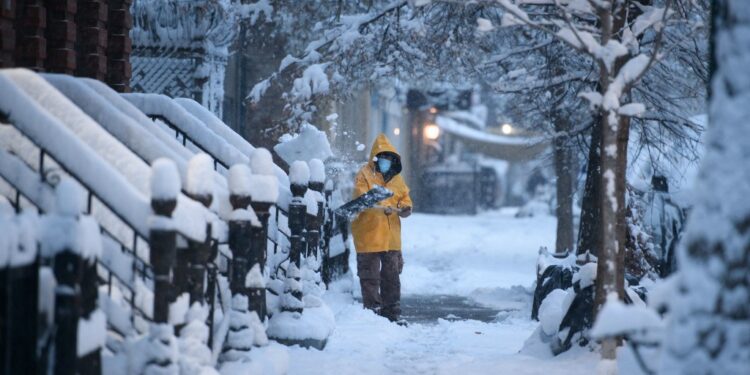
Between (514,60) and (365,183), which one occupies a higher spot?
(514,60)

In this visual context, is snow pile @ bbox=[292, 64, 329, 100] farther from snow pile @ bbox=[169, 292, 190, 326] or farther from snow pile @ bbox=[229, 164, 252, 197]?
snow pile @ bbox=[169, 292, 190, 326]

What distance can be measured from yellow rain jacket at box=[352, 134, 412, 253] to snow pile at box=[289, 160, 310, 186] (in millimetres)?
2506

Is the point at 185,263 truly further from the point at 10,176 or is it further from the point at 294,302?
the point at 294,302

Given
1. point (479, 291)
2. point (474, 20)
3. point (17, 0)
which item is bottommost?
point (479, 291)

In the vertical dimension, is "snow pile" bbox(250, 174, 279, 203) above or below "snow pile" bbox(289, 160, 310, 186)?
below

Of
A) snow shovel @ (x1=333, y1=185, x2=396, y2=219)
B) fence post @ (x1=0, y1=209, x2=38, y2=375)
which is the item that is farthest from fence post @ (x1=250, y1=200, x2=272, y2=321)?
snow shovel @ (x1=333, y1=185, x2=396, y2=219)

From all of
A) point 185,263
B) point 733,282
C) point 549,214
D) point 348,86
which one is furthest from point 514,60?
point 549,214

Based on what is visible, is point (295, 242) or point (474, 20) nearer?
point (295, 242)

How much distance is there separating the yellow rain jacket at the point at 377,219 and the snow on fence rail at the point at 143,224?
127 inches

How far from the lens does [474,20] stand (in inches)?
442

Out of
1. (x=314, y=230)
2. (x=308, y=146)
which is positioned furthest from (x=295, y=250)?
(x=308, y=146)

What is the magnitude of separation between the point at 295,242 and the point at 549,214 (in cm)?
3217

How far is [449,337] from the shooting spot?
8773mm

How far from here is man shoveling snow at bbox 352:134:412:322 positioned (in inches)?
373
